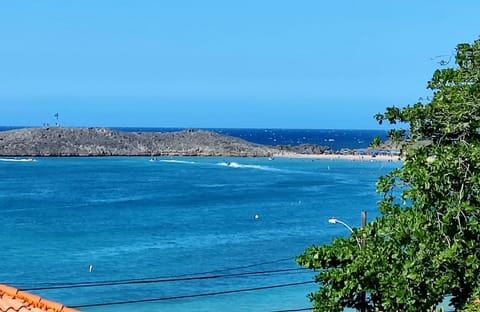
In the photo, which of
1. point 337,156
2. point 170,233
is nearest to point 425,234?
point 170,233

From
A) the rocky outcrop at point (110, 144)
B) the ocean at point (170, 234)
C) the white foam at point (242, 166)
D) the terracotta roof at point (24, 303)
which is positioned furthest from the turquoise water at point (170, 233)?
the rocky outcrop at point (110, 144)

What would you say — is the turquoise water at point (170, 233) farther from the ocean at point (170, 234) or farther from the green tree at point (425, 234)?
the green tree at point (425, 234)

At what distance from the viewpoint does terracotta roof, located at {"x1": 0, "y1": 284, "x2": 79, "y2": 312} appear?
4203 millimetres

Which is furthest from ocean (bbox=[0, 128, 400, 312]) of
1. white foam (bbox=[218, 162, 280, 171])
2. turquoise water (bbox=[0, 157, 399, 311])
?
white foam (bbox=[218, 162, 280, 171])

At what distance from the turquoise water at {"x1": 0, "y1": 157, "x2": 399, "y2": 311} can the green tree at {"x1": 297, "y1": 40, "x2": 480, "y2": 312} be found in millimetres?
1915

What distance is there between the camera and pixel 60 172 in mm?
82062

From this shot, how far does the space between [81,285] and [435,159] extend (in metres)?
22.5

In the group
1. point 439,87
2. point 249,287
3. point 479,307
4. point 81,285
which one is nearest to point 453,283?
point 479,307

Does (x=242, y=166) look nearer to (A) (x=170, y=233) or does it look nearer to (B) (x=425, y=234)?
(A) (x=170, y=233)

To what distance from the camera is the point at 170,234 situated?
40219 millimetres

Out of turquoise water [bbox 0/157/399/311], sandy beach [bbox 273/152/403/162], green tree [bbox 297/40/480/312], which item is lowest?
turquoise water [bbox 0/157/399/311]

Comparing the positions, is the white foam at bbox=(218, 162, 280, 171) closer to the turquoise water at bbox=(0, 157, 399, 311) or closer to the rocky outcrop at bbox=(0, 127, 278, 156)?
the turquoise water at bbox=(0, 157, 399, 311)

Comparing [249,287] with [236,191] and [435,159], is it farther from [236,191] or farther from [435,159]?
[236,191]

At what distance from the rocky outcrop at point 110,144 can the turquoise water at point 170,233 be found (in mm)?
27925
